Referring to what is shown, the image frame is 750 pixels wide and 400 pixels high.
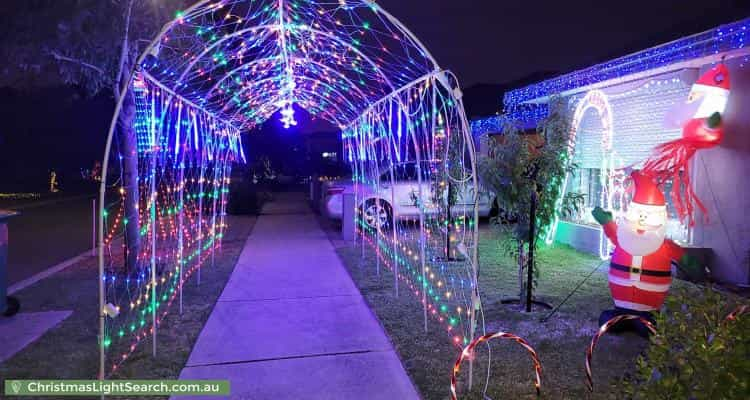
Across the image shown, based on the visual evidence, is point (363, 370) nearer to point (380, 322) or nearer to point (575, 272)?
point (380, 322)

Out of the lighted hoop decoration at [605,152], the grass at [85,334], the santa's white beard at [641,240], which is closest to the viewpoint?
the grass at [85,334]

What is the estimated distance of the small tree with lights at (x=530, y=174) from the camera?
5.38 meters

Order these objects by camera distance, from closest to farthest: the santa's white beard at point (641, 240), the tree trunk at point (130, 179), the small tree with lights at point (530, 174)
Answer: the santa's white beard at point (641, 240)
the small tree with lights at point (530, 174)
the tree trunk at point (130, 179)

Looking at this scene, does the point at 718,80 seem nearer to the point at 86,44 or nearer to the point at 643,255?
the point at 643,255

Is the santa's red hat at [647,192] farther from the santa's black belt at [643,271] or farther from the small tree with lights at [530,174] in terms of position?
the small tree with lights at [530,174]

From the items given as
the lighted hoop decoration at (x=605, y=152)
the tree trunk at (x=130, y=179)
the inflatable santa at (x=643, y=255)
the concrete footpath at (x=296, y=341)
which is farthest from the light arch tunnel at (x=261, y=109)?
the lighted hoop decoration at (x=605, y=152)

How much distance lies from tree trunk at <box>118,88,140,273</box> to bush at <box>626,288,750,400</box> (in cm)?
646

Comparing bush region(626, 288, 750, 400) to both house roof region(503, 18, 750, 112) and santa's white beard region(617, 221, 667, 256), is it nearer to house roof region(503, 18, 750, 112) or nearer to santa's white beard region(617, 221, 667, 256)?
santa's white beard region(617, 221, 667, 256)

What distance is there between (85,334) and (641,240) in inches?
201

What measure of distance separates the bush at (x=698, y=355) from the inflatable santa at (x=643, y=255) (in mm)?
2332

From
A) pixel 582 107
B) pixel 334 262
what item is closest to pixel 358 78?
pixel 334 262

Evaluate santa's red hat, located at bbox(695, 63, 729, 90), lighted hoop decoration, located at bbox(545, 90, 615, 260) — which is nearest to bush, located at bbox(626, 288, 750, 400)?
santa's red hat, located at bbox(695, 63, 729, 90)

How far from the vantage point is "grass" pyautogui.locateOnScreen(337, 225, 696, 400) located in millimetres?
3729

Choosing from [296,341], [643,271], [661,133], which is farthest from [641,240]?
[661,133]
